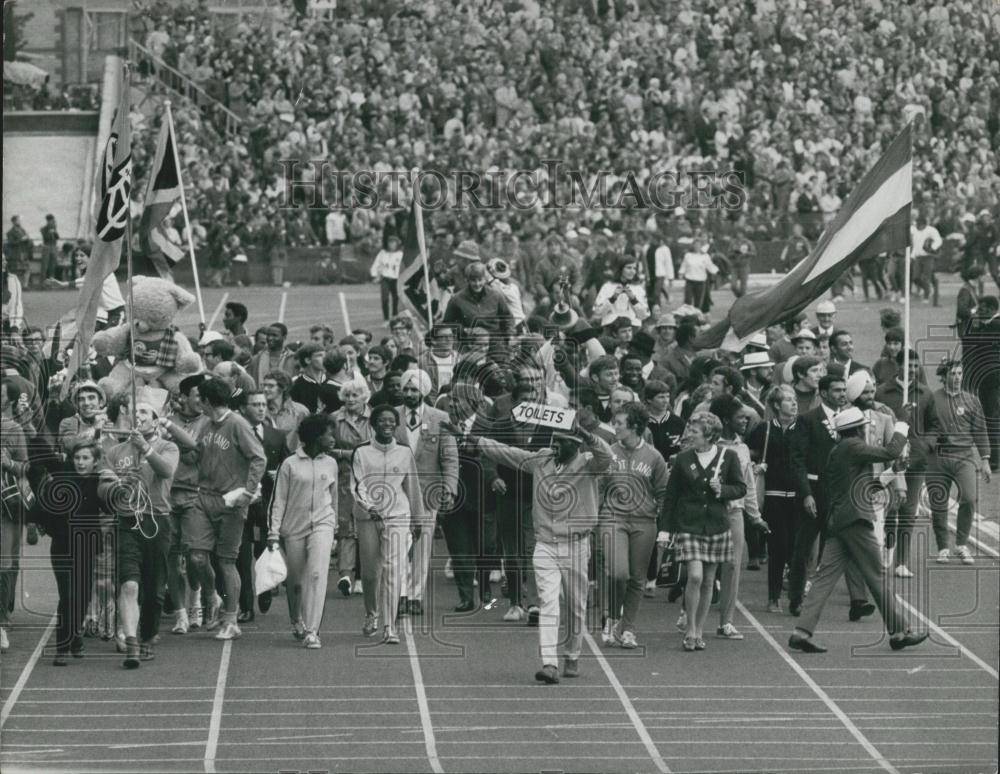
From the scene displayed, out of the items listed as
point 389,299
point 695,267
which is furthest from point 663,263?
point 389,299

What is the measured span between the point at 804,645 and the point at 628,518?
1422mm

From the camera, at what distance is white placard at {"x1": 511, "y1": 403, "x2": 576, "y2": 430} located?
45.4ft

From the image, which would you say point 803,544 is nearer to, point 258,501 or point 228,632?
point 258,501

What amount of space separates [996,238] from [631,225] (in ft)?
19.3

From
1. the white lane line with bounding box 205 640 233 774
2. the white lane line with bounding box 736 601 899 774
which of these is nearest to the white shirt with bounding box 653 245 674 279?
the white lane line with bounding box 736 601 899 774

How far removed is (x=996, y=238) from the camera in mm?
35062

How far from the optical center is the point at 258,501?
15.3 m

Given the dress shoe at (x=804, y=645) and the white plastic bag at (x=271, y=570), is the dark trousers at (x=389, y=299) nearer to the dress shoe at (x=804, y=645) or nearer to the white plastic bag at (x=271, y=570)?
the white plastic bag at (x=271, y=570)

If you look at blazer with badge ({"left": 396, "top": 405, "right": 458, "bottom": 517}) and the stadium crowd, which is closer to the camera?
the stadium crowd

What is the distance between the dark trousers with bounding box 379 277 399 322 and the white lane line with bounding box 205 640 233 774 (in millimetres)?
16942

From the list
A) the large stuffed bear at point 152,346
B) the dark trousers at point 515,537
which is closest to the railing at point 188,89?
the large stuffed bear at point 152,346

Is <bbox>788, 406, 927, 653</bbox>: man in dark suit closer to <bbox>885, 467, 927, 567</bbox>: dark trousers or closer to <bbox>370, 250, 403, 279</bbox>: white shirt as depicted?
<bbox>885, 467, 927, 567</bbox>: dark trousers

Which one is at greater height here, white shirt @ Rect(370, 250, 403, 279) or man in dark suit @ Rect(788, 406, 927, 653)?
white shirt @ Rect(370, 250, 403, 279)

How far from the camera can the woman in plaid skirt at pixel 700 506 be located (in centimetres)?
1443
